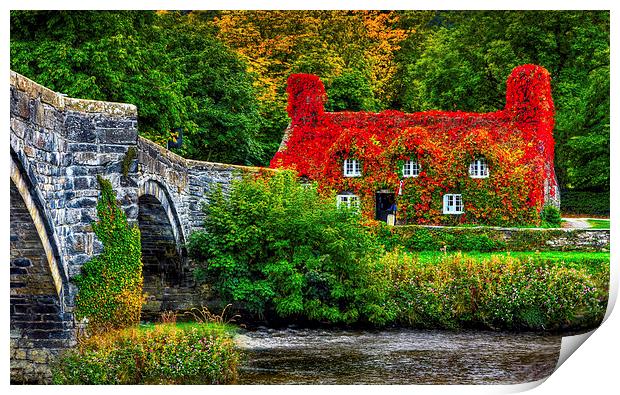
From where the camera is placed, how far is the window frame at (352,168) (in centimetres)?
2514

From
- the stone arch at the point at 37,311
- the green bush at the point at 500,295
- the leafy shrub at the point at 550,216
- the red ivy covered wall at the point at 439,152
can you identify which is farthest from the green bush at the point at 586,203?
the stone arch at the point at 37,311

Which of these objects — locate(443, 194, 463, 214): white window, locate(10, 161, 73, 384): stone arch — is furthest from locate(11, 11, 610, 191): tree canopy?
locate(10, 161, 73, 384): stone arch

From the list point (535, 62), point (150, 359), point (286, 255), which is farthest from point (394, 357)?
point (535, 62)

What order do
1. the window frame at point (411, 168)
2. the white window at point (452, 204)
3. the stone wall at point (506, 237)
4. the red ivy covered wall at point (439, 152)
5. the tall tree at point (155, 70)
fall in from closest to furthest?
1. the tall tree at point (155, 70)
2. the stone wall at point (506, 237)
3. the red ivy covered wall at point (439, 152)
4. the white window at point (452, 204)
5. the window frame at point (411, 168)

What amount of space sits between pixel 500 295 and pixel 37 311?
9.11m

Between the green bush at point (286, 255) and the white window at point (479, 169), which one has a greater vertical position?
the white window at point (479, 169)

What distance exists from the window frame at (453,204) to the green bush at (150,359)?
10642mm

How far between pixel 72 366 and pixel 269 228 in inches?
275

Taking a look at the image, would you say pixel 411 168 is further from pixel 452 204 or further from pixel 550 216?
pixel 550 216

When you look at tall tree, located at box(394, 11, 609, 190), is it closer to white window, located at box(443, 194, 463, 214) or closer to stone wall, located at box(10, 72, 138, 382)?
white window, located at box(443, 194, 463, 214)

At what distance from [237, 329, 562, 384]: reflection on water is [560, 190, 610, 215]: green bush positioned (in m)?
5.88

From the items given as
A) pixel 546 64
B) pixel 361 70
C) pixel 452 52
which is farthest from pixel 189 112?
pixel 546 64

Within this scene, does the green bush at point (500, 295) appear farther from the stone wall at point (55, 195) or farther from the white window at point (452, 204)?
the stone wall at point (55, 195)

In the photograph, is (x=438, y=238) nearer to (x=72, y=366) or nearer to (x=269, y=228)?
(x=269, y=228)
